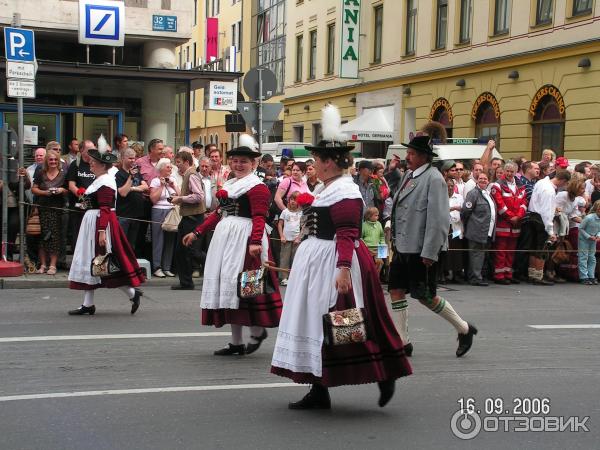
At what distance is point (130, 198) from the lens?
45.2 feet

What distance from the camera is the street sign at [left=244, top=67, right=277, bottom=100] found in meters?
16.9

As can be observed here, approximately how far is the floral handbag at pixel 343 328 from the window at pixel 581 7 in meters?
20.7

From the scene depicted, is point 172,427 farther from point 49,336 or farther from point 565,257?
point 565,257

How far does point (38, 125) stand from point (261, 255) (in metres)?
13.6

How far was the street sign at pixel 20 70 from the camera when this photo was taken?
44.5 ft

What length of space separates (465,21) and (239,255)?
24704mm

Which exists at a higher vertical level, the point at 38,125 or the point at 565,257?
the point at 38,125

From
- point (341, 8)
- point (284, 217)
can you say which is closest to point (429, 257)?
point (284, 217)

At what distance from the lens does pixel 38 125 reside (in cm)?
2022

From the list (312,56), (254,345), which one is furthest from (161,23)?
(312,56)

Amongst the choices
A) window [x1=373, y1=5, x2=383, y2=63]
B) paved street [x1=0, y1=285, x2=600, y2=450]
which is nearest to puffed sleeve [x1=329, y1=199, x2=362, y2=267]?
paved street [x1=0, y1=285, x2=600, y2=450]

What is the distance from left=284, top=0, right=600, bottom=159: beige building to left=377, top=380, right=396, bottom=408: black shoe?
1944 cm

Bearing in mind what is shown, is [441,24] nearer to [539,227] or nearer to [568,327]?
[539,227]

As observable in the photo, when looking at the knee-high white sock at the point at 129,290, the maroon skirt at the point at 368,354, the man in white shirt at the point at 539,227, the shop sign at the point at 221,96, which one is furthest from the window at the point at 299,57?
the maroon skirt at the point at 368,354
